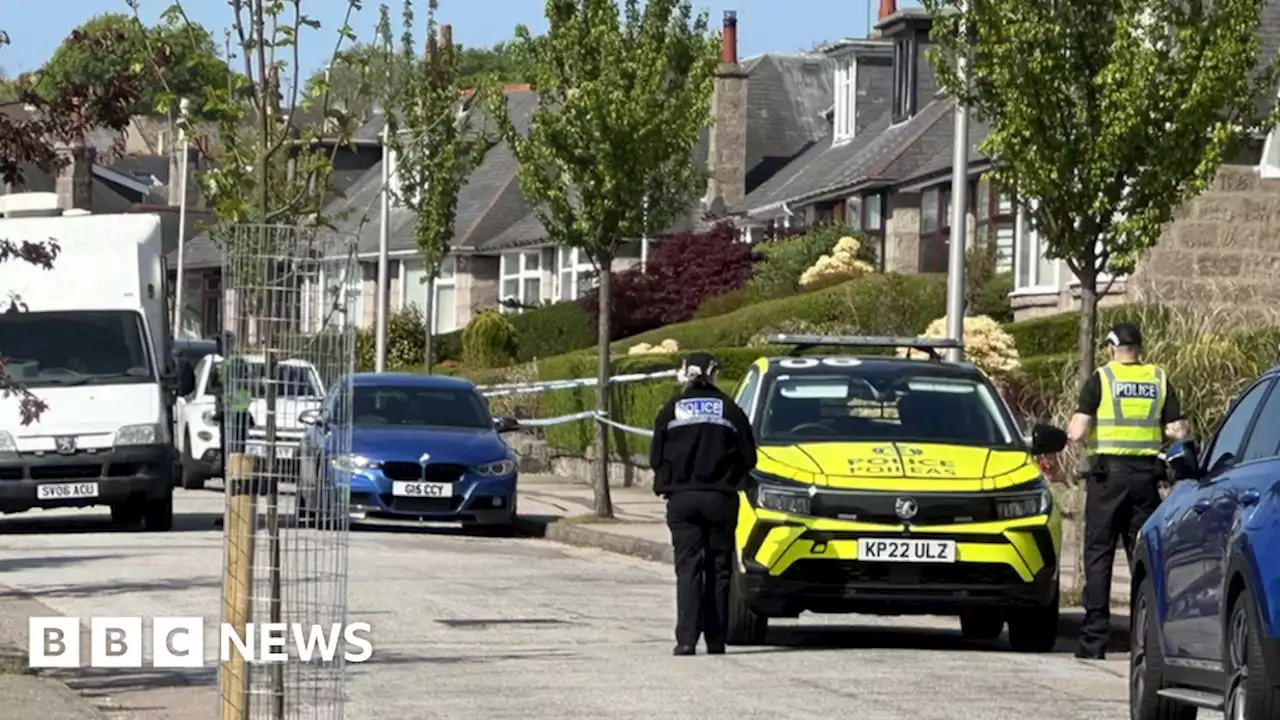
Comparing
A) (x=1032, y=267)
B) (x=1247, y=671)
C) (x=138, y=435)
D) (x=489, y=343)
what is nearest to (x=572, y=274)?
(x=489, y=343)

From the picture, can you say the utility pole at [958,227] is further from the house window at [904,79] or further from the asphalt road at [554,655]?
the house window at [904,79]

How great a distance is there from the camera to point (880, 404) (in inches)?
661

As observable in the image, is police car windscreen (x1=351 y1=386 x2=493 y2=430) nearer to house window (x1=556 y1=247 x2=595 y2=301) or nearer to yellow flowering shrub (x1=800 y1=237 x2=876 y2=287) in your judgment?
yellow flowering shrub (x1=800 y1=237 x2=876 y2=287)

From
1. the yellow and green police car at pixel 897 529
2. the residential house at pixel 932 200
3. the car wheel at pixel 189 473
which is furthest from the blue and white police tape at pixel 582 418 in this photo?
the yellow and green police car at pixel 897 529

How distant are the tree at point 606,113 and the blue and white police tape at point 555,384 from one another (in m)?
2.02

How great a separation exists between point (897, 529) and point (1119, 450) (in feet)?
4.60

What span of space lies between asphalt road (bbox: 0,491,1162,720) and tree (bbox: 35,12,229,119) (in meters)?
2.74

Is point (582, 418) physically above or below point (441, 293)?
below

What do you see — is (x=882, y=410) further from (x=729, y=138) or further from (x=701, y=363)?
(x=729, y=138)

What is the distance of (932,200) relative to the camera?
50.8 meters

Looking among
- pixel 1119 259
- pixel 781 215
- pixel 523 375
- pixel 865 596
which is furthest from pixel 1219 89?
pixel 781 215

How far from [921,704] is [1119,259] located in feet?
23.7

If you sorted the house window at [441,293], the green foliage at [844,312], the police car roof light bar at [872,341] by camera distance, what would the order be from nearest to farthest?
the police car roof light bar at [872,341] < the green foliage at [844,312] < the house window at [441,293]

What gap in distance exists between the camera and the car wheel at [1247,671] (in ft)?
31.3
